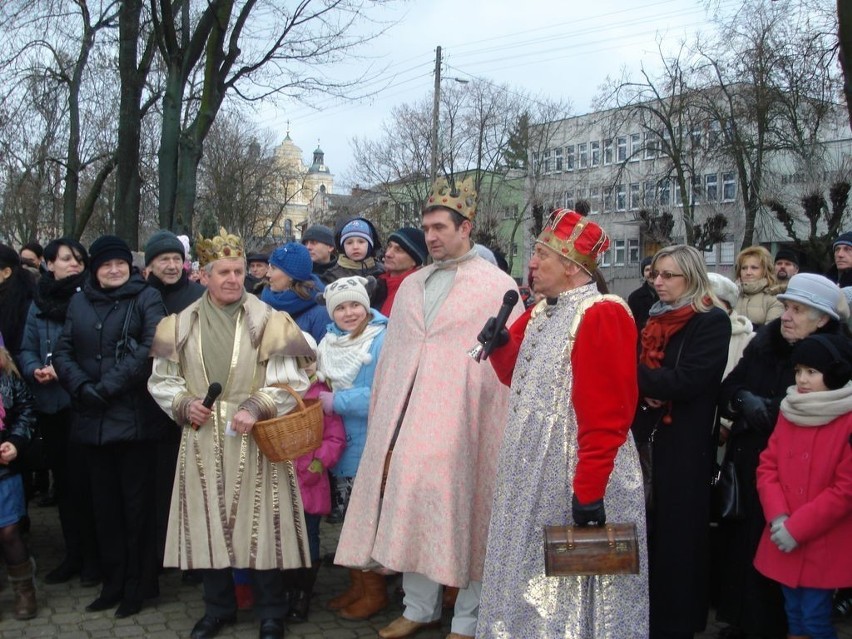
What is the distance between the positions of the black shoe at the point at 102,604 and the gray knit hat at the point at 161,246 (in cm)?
198

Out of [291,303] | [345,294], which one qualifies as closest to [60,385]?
[291,303]

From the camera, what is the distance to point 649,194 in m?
36.0

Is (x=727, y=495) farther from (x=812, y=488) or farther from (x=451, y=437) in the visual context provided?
(x=451, y=437)

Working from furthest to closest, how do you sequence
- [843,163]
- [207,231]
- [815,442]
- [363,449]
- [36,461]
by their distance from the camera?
1. [843,163]
2. [207,231]
3. [36,461]
4. [363,449]
5. [815,442]

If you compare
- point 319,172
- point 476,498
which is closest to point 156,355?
point 476,498

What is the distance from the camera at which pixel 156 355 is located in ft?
15.6

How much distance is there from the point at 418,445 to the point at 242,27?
1053 cm

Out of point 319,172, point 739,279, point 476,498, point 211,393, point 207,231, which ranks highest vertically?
point 319,172

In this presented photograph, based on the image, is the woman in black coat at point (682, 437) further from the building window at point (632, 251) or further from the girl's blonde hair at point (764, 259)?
the building window at point (632, 251)

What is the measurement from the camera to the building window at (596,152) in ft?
176

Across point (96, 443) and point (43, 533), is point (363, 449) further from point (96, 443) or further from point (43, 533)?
point (43, 533)

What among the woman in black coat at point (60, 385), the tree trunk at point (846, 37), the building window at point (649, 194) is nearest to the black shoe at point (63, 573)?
the woman in black coat at point (60, 385)

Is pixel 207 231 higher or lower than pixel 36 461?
higher

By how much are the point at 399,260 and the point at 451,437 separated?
1.82 meters
